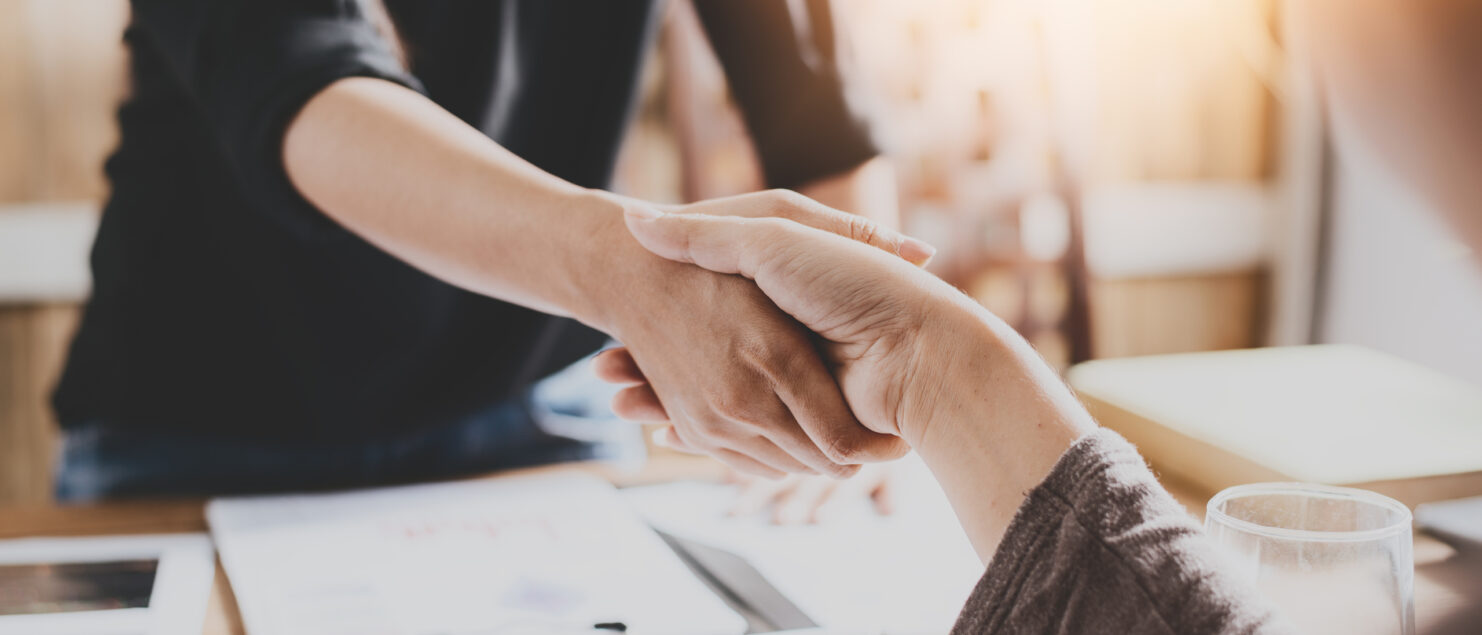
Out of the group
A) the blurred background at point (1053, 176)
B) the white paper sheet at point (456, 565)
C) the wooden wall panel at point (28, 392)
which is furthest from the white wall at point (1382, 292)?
the wooden wall panel at point (28, 392)

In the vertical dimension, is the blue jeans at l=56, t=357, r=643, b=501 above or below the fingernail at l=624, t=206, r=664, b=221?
below

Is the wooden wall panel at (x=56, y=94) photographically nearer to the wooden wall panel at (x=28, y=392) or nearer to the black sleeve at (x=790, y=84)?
the wooden wall panel at (x=28, y=392)

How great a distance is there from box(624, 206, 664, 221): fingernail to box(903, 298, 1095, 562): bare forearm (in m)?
0.19

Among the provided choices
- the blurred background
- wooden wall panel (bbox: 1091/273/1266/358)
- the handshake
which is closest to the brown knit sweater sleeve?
the handshake

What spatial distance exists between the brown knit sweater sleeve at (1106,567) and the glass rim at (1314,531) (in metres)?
0.06

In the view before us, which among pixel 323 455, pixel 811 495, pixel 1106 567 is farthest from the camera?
pixel 323 455

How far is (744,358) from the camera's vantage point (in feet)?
1.89

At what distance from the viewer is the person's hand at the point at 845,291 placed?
0.51 metres

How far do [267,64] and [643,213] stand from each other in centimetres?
27

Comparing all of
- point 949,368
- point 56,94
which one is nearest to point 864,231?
point 949,368

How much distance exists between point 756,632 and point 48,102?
5.83 ft

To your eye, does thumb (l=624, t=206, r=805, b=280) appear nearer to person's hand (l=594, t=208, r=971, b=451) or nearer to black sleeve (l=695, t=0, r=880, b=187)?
person's hand (l=594, t=208, r=971, b=451)

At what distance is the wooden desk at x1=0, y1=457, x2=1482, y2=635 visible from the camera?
0.52 meters

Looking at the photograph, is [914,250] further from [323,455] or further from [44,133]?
[44,133]
